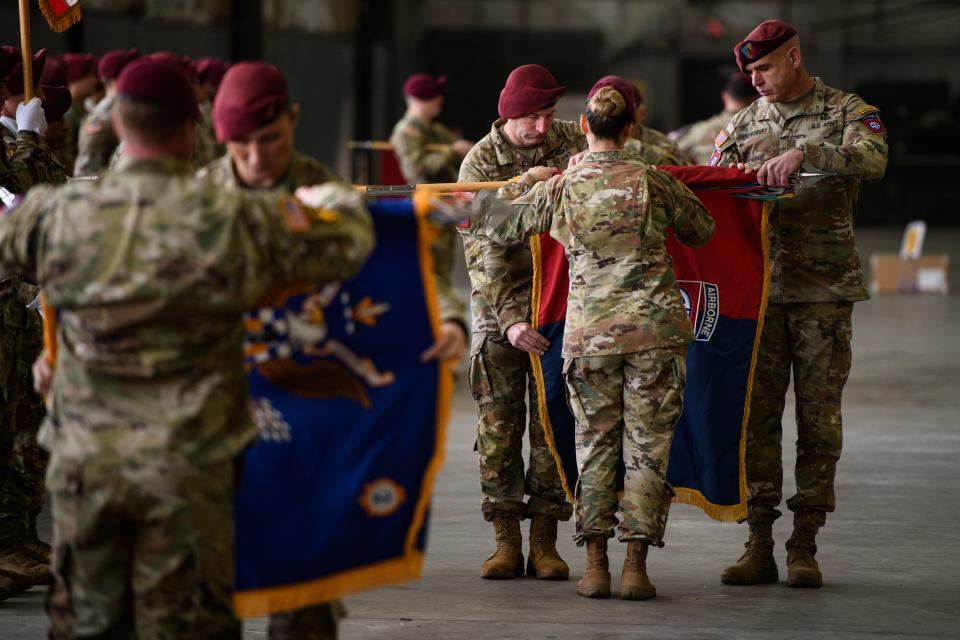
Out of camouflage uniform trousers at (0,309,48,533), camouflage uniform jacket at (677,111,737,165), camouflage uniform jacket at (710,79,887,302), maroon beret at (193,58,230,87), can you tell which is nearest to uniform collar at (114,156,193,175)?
camouflage uniform trousers at (0,309,48,533)

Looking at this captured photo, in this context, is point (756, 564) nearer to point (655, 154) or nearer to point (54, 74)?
point (655, 154)

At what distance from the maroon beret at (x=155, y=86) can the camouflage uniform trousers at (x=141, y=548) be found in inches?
29.3

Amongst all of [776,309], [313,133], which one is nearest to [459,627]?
[776,309]

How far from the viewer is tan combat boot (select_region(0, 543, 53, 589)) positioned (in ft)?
16.5

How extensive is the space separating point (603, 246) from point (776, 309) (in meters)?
0.92

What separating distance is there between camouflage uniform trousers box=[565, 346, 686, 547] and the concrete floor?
31 cm

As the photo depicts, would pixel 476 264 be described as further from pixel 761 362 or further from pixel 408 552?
pixel 408 552

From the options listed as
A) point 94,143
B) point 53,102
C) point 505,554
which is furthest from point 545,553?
point 94,143

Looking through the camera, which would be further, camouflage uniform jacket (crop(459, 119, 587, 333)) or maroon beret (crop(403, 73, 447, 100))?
maroon beret (crop(403, 73, 447, 100))

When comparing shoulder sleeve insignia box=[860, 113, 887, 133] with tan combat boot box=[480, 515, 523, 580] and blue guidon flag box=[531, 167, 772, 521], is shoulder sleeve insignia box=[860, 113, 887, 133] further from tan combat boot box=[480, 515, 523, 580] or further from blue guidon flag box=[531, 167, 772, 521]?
tan combat boot box=[480, 515, 523, 580]

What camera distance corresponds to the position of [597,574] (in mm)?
4922

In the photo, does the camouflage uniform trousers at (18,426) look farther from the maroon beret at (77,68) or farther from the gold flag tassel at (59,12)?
the maroon beret at (77,68)

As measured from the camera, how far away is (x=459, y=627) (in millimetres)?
4598

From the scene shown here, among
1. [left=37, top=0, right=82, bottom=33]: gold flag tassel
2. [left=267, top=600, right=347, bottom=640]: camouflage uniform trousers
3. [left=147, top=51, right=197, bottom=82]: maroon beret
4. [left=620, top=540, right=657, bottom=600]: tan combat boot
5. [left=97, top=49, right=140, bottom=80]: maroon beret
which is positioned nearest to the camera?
[left=147, top=51, right=197, bottom=82]: maroon beret
